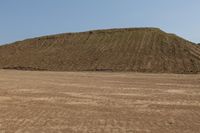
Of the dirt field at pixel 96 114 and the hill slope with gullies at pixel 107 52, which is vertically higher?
the dirt field at pixel 96 114

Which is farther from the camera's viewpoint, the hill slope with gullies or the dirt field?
the hill slope with gullies

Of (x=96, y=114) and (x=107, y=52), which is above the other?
(x=96, y=114)

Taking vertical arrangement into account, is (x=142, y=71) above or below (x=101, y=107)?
below

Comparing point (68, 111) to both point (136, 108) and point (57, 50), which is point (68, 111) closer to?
point (136, 108)

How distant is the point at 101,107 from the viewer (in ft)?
46.3

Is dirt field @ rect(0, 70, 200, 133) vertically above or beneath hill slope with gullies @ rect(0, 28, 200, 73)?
above

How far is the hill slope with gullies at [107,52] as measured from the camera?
5359 cm

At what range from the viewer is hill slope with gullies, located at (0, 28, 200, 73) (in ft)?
176

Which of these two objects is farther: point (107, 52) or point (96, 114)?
point (107, 52)

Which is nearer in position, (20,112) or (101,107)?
(20,112)

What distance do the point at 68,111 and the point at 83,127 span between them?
9.08 feet

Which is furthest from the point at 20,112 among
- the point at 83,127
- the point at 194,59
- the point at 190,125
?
the point at 194,59

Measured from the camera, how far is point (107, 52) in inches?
2472

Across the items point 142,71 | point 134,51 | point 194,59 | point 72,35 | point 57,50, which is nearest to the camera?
point 142,71
